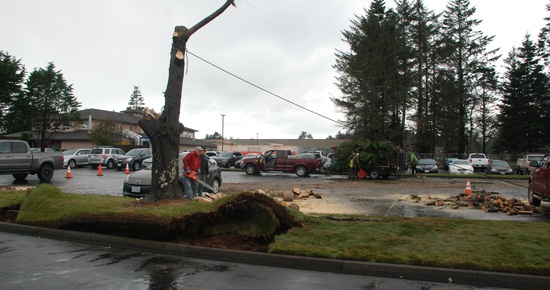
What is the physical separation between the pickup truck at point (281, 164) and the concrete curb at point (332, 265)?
20.6m

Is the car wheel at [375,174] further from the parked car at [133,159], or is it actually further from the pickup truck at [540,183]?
the parked car at [133,159]

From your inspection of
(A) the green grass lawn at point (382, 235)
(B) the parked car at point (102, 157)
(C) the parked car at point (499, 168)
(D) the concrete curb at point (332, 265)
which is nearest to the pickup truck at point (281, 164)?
(B) the parked car at point (102, 157)

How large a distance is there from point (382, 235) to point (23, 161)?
16.9m

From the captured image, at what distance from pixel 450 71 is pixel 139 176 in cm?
4679

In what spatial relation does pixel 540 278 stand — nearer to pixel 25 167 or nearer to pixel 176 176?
pixel 176 176

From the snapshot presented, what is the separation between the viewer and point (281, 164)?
2800cm

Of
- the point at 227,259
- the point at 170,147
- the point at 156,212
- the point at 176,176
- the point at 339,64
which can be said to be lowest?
the point at 227,259

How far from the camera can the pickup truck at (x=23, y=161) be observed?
1769cm

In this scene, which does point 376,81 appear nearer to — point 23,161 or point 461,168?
point 461,168

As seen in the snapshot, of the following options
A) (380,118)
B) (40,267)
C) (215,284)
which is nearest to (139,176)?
(40,267)

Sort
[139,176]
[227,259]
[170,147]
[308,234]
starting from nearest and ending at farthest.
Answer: [227,259] → [308,234] → [170,147] → [139,176]

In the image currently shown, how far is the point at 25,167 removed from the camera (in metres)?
18.4

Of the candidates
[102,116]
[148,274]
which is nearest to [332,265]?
[148,274]

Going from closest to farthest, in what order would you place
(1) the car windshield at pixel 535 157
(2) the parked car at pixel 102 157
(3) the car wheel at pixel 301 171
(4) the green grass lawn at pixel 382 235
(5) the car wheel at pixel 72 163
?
(4) the green grass lawn at pixel 382 235, (3) the car wheel at pixel 301 171, (2) the parked car at pixel 102 157, (5) the car wheel at pixel 72 163, (1) the car windshield at pixel 535 157
